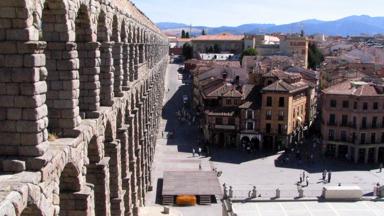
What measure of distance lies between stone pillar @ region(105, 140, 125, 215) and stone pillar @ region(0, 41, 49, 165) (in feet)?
40.0

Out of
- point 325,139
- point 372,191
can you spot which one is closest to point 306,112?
point 325,139

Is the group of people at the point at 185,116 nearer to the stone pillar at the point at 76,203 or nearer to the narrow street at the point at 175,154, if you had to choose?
the narrow street at the point at 175,154

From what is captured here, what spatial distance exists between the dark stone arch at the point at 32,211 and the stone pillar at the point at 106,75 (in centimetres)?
1197

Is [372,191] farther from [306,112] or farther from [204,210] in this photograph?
[306,112]

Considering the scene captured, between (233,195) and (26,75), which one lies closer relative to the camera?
(26,75)

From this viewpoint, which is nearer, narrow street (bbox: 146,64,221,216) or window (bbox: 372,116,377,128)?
narrow street (bbox: 146,64,221,216)

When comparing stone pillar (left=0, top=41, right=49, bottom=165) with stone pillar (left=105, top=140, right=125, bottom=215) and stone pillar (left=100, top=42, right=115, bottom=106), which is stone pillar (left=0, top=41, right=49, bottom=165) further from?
stone pillar (left=105, top=140, right=125, bottom=215)

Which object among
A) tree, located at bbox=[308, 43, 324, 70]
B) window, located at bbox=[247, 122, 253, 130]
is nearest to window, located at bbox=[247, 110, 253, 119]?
window, located at bbox=[247, 122, 253, 130]

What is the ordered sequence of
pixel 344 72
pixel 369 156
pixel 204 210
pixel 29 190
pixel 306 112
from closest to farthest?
pixel 29 190
pixel 204 210
pixel 369 156
pixel 306 112
pixel 344 72

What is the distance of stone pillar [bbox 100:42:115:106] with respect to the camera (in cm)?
2539

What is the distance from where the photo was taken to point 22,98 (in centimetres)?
1443

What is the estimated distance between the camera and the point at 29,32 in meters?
14.0

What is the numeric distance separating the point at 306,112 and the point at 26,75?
84550mm

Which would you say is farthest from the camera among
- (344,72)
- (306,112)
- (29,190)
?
(344,72)
